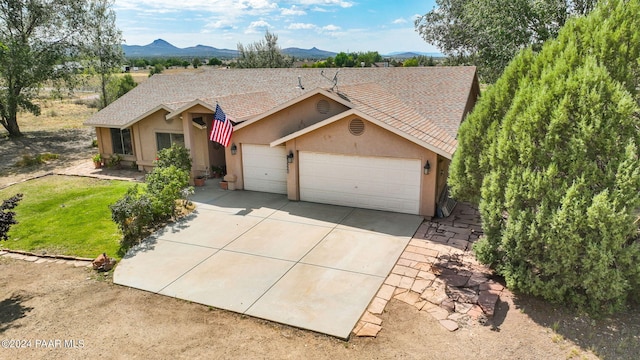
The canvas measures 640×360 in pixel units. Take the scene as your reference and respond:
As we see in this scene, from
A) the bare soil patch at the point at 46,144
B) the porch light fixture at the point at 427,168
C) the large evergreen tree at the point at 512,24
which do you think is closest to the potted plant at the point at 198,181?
the bare soil patch at the point at 46,144

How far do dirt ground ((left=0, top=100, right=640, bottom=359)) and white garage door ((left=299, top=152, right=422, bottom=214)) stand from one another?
5.44m

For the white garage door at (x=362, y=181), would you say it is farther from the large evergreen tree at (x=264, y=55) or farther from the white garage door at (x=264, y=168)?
the large evergreen tree at (x=264, y=55)

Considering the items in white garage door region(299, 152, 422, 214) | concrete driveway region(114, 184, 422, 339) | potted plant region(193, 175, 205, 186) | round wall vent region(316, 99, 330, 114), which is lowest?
concrete driveway region(114, 184, 422, 339)

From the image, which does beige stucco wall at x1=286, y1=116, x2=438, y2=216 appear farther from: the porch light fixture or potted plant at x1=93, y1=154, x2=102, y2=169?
potted plant at x1=93, y1=154, x2=102, y2=169

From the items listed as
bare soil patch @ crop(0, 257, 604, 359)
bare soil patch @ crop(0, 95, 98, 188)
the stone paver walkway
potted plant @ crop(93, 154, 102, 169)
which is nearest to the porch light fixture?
the stone paver walkway

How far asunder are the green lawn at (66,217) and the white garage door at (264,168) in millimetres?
5076

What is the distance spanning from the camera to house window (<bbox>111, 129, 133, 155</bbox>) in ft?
67.2

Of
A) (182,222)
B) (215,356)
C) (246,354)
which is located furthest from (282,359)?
(182,222)

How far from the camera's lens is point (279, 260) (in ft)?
35.0

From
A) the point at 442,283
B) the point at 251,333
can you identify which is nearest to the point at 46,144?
the point at 251,333

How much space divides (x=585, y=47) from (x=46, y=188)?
19.4 m

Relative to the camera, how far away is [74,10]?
28.6m

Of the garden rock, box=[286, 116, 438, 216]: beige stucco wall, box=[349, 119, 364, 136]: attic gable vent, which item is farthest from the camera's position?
box=[349, 119, 364, 136]: attic gable vent

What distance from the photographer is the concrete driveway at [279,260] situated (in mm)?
8695
